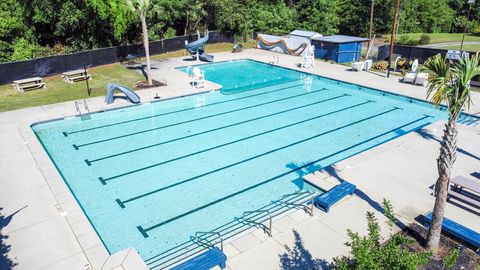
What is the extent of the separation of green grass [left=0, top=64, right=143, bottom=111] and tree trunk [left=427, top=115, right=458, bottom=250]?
15.1 metres

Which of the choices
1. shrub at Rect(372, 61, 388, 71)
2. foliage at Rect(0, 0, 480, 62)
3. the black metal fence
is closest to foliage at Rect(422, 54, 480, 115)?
shrub at Rect(372, 61, 388, 71)

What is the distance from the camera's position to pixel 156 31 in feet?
89.5

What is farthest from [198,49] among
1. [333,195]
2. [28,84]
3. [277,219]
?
[277,219]

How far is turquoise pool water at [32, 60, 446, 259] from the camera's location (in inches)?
336

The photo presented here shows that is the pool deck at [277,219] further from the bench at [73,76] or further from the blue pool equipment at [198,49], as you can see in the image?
the blue pool equipment at [198,49]

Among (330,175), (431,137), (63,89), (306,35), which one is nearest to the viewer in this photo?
(330,175)

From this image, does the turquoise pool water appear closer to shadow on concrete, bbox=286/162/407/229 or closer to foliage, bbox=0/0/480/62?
shadow on concrete, bbox=286/162/407/229

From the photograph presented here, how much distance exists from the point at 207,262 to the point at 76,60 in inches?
712

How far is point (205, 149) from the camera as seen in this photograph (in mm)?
11875

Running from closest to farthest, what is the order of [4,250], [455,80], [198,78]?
[455,80]
[4,250]
[198,78]

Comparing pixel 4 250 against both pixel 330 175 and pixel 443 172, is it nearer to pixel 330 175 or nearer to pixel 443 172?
pixel 330 175

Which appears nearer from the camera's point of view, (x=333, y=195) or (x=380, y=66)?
(x=333, y=195)

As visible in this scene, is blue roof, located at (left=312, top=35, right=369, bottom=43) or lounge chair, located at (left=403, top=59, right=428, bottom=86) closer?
lounge chair, located at (left=403, top=59, right=428, bottom=86)

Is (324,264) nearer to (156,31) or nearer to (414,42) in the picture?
(156,31)
